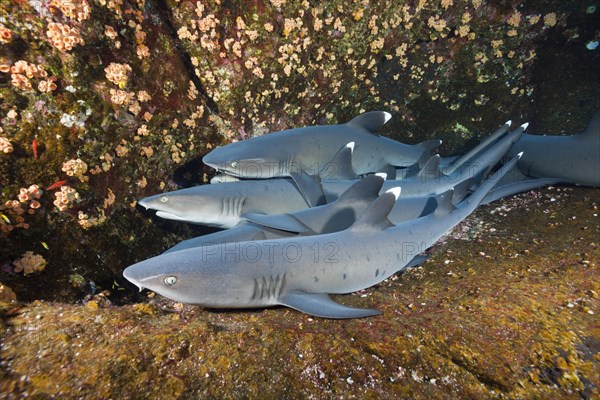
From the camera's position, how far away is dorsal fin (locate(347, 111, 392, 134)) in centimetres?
411

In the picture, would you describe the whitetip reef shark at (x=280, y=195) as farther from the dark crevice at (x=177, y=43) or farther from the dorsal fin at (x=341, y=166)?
the dark crevice at (x=177, y=43)

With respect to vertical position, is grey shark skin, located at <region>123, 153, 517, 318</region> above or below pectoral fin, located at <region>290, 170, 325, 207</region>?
below

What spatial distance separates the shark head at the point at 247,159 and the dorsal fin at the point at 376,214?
4.97 feet

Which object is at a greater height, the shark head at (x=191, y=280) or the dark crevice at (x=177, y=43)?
the dark crevice at (x=177, y=43)

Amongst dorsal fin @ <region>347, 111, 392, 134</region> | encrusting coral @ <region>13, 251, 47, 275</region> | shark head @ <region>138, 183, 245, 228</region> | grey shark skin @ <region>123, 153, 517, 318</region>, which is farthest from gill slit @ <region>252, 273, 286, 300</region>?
dorsal fin @ <region>347, 111, 392, 134</region>

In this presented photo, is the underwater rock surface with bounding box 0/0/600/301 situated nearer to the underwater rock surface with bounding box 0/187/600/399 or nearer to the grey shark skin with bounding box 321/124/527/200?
the underwater rock surface with bounding box 0/187/600/399

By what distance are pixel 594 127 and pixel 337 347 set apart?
4949 mm

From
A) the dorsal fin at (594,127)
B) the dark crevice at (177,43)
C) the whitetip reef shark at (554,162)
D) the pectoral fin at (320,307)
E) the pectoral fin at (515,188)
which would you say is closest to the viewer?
the pectoral fin at (320,307)

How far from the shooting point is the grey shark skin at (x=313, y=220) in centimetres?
285

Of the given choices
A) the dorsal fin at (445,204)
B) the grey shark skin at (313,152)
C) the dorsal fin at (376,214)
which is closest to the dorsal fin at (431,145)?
the grey shark skin at (313,152)

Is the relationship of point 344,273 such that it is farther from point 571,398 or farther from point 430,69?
point 430,69

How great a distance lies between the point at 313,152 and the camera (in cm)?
390

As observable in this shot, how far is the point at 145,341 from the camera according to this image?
5.22 ft

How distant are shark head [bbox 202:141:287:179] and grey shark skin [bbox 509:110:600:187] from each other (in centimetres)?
341
